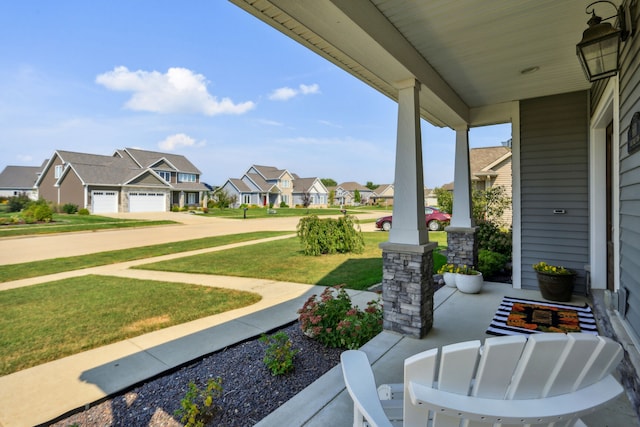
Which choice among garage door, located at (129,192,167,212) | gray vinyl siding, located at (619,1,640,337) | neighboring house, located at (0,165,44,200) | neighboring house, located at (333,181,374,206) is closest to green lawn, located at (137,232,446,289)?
gray vinyl siding, located at (619,1,640,337)

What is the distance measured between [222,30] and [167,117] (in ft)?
93.4

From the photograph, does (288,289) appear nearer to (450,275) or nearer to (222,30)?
(450,275)

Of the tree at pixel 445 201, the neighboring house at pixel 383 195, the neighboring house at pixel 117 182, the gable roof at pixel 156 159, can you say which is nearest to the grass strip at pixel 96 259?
the tree at pixel 445 201

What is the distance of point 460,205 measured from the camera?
5.50m

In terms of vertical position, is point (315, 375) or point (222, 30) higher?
point (222, 30)

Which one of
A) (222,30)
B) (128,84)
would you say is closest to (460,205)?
(222,30)

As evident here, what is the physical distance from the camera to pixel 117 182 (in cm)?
2519

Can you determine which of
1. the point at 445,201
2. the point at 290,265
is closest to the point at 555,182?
the point at 290,265

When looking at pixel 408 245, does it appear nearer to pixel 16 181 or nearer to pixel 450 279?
pixel 450 279

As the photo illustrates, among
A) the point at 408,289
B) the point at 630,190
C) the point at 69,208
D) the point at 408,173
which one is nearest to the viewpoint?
the point at 630,190

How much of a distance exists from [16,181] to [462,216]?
49079 millimetres

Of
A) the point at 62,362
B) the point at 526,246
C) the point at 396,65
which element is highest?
the point at 396,65

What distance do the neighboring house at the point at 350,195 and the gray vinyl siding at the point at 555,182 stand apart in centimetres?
4856

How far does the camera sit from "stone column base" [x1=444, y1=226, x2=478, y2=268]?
5277mm
